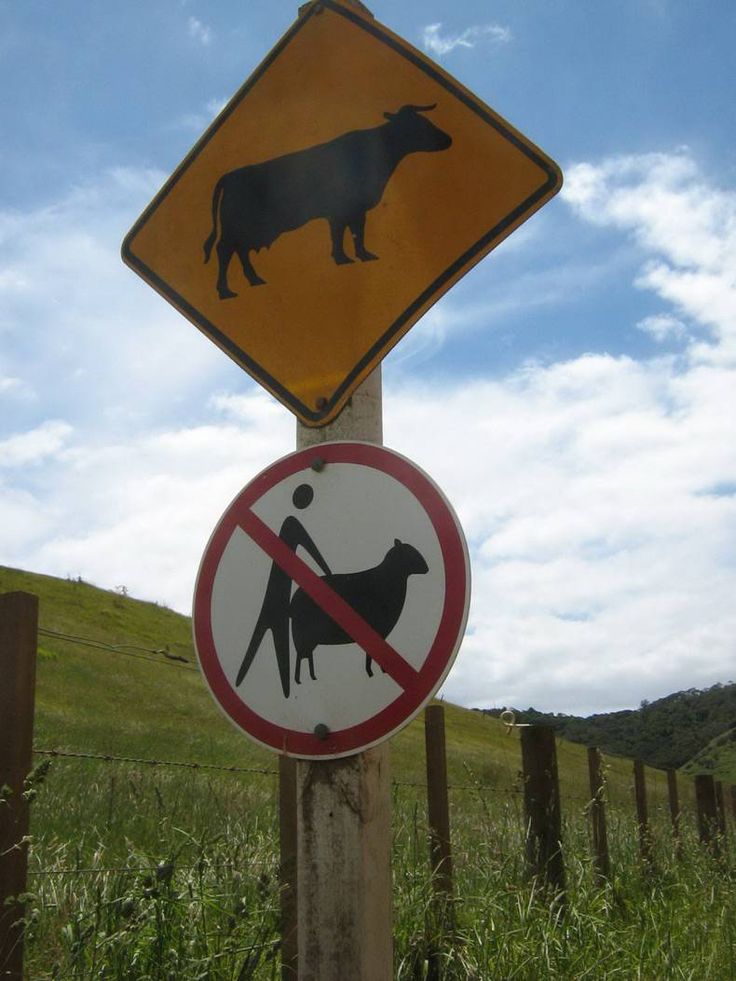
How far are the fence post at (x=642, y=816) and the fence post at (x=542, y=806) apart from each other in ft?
4.80

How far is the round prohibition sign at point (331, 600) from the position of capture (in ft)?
6.73

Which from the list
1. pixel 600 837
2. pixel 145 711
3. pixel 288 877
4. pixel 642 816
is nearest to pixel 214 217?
pixel 288 877

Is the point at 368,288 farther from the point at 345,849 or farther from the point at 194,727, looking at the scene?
the point at 194,727

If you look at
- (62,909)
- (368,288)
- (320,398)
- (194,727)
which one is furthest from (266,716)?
(194,727)

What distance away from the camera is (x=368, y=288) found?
2457mm

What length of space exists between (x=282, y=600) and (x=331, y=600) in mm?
120

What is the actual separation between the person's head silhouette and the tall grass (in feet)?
3.81

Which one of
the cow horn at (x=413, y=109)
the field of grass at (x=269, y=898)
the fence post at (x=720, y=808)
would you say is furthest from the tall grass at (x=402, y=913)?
the fence post at (x=720, y=808)

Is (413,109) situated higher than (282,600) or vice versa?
(413,109)

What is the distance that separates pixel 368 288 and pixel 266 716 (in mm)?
1038

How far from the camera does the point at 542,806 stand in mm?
5516

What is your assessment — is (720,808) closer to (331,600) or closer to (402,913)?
(402,913)

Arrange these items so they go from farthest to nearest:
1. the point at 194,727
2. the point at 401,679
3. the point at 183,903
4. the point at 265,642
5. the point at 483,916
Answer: the point at 194,727
the point at 483,916
the point at 183,903
the point at 265,642
the point at 401,679

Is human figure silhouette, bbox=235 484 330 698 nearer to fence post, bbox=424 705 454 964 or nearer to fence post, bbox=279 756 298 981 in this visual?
fence post, bbox=279 756 298 981
